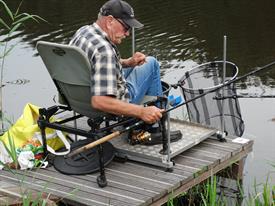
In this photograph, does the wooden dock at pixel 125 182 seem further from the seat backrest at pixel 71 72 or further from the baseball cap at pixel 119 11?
the baseball cap at pixel 119 11

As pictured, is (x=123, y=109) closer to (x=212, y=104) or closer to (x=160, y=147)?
(x=160, y=147)

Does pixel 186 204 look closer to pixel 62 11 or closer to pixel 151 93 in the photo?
pixel 151 93

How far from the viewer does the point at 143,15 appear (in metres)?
12.8

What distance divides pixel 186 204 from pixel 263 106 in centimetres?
260

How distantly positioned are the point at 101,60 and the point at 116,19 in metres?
0.33

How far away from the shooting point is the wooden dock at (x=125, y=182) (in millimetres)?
3697

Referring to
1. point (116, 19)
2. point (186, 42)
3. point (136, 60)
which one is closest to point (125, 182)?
point (136, 60)

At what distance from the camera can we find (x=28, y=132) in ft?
13.9

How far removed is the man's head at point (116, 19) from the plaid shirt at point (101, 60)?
55 millimetres

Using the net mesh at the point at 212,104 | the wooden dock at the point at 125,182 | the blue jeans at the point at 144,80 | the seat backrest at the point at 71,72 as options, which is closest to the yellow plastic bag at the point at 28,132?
the wooden dock at the point at 125,182

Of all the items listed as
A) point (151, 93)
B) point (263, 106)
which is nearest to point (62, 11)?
point (263, 106)

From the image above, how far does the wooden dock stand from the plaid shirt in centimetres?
58

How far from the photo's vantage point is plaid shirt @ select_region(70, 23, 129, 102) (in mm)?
3631

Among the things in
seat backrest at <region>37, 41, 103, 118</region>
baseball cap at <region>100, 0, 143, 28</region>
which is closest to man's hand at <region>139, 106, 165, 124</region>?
seat backrest at <region>37, 41, 103, 118</region>
